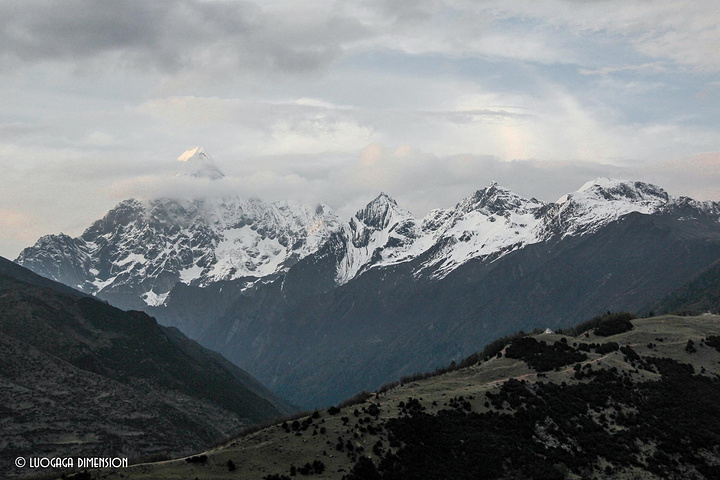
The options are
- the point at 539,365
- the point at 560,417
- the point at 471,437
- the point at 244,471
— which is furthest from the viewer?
the point at 539,365

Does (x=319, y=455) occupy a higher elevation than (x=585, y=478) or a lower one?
higher

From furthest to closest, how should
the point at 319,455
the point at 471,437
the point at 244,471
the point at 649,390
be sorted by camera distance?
the point at 649,390 < the point at 471,437 < the point at 319,455 < the point at 244,471

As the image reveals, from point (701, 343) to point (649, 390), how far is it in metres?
41.1

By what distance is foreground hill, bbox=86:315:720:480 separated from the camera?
401 feet

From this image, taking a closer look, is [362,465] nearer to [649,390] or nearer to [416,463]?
[416,463]

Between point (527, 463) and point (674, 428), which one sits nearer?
point (527, 463)

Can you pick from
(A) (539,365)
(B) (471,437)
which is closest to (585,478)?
(B) (471,437)

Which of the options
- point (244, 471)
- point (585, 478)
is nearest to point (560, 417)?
point (585, 478)

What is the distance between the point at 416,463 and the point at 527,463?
2030 cm

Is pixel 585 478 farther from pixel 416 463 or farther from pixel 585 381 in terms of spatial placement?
pixel 585 381

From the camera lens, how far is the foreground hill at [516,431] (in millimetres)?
122375

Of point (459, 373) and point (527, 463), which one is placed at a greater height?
point (459, 373)

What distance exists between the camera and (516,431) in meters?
142

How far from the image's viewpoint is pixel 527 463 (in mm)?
130125
